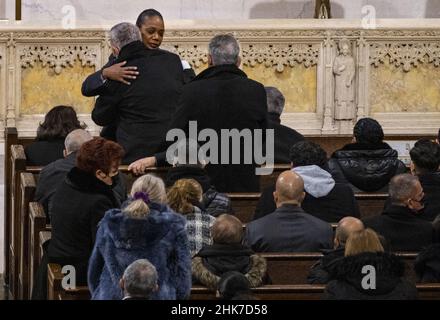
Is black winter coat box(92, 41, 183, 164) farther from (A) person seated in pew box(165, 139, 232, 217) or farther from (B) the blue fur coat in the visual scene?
(B) the blue fur coat

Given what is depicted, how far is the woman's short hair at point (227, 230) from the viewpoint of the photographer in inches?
374

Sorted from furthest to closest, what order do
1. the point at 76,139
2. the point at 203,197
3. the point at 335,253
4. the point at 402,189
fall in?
the point at 76,139, the point at 203,197, the point at 402,189, the point at 335,253

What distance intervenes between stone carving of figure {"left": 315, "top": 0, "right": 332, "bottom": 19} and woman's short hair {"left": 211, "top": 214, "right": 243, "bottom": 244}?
774cm

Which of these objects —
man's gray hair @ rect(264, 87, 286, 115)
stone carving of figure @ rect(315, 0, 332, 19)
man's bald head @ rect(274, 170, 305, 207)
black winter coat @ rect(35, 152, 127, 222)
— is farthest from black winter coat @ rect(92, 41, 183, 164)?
stone carving of figure @ rect(315, 0, 332, 19)

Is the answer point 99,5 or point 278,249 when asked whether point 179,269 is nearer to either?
point 278,249

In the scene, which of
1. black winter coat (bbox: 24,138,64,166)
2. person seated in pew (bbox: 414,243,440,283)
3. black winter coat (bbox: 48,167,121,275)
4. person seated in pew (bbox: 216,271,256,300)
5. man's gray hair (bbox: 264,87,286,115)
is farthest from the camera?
man's gray hair (bbox: 264,87,286,115)

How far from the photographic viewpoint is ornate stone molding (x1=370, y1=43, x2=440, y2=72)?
16062mm

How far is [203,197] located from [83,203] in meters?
0.97

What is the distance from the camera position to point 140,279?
8.84m

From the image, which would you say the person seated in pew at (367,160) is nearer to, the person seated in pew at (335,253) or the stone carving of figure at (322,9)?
the person seated in pew at (335,253)

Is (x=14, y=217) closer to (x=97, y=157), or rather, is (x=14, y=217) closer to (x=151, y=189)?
(x=97, y=157)

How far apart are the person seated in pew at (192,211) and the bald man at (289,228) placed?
357 millimetres

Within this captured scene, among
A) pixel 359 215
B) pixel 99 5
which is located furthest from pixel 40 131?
pixel 99 5

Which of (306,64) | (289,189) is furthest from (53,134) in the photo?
(306,64)
